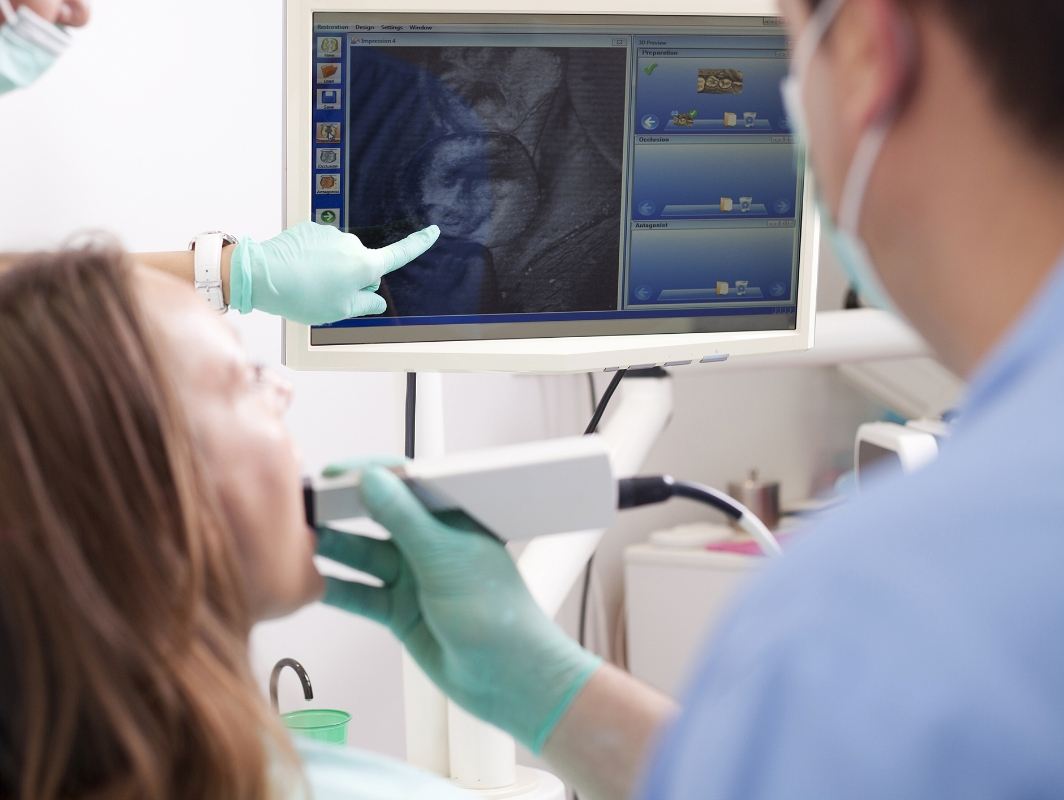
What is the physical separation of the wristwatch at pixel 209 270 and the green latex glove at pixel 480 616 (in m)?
0.41

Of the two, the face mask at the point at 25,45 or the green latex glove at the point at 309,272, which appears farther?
the green latex glove at the point at 309,272

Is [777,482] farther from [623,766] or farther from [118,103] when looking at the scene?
[623,766]

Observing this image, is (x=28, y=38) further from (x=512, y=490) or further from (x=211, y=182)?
(x=512, y=490)

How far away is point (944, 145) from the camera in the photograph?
64cm

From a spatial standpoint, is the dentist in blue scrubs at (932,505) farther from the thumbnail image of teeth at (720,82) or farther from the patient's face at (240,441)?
the thumbnail image of teeth at (720,82)

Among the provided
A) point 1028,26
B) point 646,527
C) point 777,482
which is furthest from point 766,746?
point 777,482

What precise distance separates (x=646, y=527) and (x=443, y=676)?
1.69m

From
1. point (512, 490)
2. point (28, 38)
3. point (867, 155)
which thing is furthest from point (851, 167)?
point (28, 38)

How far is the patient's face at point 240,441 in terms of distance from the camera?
34.2 inches

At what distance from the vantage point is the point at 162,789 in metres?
0.76

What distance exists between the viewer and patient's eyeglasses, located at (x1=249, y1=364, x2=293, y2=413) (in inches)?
37.2

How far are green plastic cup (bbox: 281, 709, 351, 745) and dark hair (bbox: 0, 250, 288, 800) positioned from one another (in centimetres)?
69

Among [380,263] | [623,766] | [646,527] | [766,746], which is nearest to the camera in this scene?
[766,746]

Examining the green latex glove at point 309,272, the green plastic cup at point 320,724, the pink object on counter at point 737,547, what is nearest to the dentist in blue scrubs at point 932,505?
the green latex glove at point 309,272
